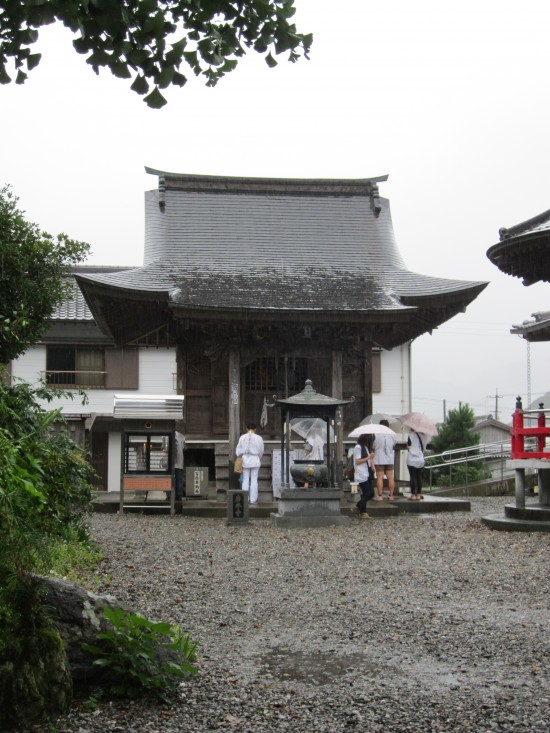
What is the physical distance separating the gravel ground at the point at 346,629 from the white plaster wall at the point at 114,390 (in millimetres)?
15857

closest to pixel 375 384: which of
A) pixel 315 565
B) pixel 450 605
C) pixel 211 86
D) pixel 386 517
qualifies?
pixel 386 517

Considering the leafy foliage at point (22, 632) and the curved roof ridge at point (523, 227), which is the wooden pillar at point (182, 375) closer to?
the curved roof ridge at point (523, 227)

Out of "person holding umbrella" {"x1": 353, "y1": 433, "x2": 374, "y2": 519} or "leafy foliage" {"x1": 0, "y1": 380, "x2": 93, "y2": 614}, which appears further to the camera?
"person holding umbrella" {"x1": 353, "y1": 433, "x2": 374, "y2": 519}

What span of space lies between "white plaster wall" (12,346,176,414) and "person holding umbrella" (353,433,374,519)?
12996 millimetres

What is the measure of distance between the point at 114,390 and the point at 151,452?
10.8 m

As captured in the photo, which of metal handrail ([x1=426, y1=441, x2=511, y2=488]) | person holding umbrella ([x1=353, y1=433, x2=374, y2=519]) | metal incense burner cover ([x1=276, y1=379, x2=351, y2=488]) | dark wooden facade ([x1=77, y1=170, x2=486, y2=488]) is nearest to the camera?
metal incense burner cover ([x1=276, y1=379, x2=351, y2=488])

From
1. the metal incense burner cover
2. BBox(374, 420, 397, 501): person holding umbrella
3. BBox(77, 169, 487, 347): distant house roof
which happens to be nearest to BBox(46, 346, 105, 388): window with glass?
BBox(77, 169, 487, 347): distant house roof

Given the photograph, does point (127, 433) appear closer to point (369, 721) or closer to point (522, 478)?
point (522, 478)

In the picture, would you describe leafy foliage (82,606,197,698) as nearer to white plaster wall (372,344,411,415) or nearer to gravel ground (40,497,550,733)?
gravel ground (40,497,550,733)

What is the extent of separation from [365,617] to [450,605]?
35.2 inches

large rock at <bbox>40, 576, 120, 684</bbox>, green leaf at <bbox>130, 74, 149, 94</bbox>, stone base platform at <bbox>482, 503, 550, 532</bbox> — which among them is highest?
green leaf at <bbox>130, 74, 149, 94</bbox>

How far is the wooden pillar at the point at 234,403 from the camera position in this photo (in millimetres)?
Result: 17906

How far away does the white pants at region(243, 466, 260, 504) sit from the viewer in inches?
671

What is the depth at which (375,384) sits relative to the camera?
27203mm
